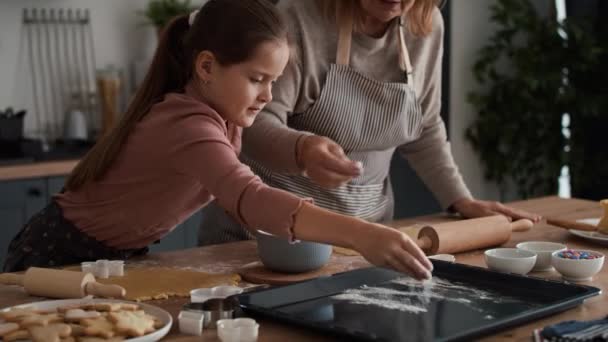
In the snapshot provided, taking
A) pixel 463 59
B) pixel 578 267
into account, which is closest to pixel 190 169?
pixel 578 267

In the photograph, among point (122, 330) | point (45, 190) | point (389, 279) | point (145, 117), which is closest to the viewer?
point (122, 330)

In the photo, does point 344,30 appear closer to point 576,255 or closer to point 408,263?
point 576,255

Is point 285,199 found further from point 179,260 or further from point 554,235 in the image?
point 554,235

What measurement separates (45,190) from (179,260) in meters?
1.76

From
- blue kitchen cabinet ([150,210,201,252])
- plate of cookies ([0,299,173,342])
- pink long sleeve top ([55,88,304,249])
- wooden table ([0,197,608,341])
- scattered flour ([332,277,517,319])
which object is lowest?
blue kitchen cabinet ([150,210,201,252])

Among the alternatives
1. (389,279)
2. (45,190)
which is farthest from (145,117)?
(45,190)

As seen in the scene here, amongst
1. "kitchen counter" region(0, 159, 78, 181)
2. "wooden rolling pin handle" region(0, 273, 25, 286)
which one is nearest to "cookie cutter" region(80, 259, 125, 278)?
"wooden rolling pin handle" region(0, 273, 25, 286)

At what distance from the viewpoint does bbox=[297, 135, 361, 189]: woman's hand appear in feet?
5.46

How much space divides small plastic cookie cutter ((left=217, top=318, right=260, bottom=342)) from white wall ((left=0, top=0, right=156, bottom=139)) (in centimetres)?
284

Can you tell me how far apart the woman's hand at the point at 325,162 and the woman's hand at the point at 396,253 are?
0.30 metres

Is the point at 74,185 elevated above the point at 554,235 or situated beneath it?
elevated above

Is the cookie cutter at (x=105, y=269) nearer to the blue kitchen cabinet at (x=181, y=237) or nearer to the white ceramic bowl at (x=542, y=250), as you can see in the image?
the white ceramic bowl at (x=542, y=250)

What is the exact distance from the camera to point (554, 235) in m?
2.07

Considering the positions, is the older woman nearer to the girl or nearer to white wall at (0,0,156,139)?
the girl
